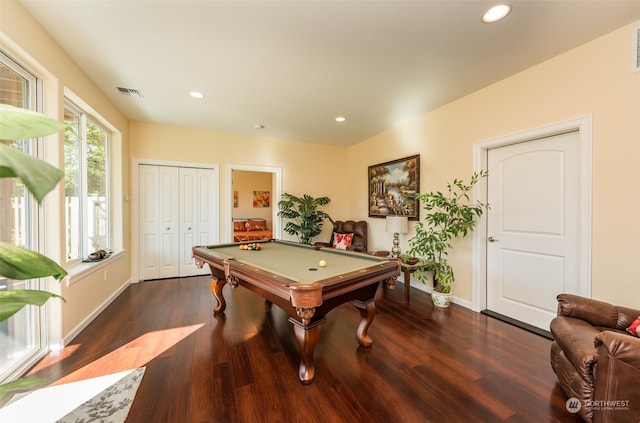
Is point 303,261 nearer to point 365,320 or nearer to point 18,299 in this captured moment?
point 365,320

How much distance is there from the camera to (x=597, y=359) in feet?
4.58

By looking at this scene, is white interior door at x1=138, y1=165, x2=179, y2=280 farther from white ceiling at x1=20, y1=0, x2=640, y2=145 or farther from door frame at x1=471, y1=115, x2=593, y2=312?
→ door frame at x1=471, y1=115, x2=593, y2=312

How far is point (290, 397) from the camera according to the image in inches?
67.7

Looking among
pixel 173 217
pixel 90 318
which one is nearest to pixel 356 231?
pixel 173 217

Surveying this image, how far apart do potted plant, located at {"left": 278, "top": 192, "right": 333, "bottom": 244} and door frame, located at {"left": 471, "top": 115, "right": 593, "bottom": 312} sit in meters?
2.79

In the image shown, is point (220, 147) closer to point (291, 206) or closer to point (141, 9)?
point (291, 206)

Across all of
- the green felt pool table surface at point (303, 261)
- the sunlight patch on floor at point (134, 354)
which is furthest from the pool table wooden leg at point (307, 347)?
the sunlight patch on floor at point (134, 354)

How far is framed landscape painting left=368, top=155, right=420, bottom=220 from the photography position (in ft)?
13.0

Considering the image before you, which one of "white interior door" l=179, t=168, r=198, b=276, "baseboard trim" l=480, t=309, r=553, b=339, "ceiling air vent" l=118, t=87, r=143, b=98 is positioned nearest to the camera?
"baseboard trim" l=480, t=309, r=553, b=339

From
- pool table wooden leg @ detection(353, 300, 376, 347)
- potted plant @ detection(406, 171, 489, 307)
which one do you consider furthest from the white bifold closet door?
potted plant @ detection(406, 171, 489, 307)

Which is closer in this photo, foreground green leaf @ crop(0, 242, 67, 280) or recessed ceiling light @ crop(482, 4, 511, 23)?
foreground green leaf @ crop(0, 242, 67, 280)

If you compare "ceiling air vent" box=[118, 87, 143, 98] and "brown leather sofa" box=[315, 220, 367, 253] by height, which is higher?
"ceiling air vent" box=[118, 87, 143, 98]

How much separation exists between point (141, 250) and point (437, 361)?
4424 millimetres

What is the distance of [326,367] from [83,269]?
262cm
